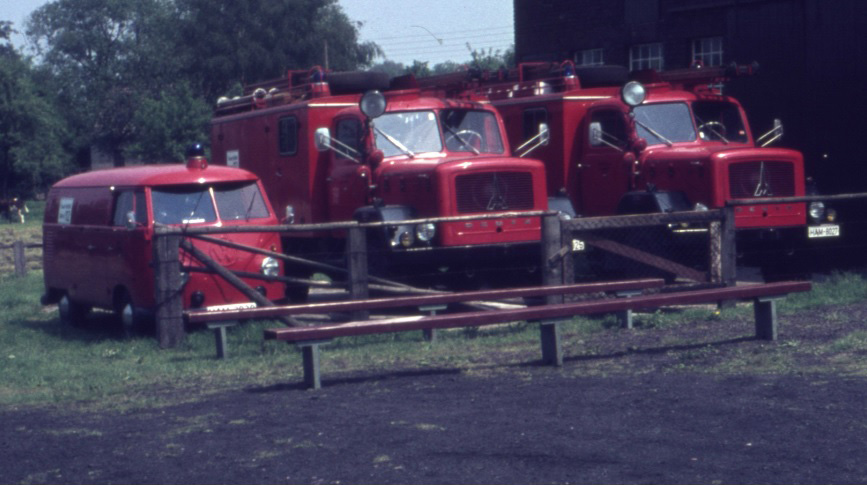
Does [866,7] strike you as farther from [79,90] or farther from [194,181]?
[79,90]

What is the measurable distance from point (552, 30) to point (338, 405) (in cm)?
2087

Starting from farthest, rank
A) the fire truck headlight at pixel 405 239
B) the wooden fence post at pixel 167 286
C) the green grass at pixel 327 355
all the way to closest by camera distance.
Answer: the fire truck headlight at pixel 405 239
the wooden fence post at pixel 167 286
the green grass at pixel 327 355

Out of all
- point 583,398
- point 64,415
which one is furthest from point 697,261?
point 64,415

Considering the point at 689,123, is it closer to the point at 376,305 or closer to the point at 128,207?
the point at 376,305

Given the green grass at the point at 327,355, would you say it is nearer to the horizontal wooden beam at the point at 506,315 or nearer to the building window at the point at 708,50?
the horizontal wooden beam at the point at 506,315

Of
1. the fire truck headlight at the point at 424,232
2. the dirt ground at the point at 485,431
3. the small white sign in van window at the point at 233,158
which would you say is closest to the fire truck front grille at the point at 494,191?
the fire truck headlight at the point at 424,232

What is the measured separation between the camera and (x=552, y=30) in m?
28.4

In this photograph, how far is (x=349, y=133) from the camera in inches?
617

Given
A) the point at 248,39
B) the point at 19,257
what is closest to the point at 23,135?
the point at 248,39

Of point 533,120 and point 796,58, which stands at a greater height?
point 796,58

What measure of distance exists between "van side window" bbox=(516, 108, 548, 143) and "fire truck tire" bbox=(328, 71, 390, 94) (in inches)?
92.9

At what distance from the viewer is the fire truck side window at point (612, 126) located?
16672mm

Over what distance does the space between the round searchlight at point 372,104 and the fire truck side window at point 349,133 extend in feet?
2.57

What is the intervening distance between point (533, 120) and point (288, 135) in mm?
3585
